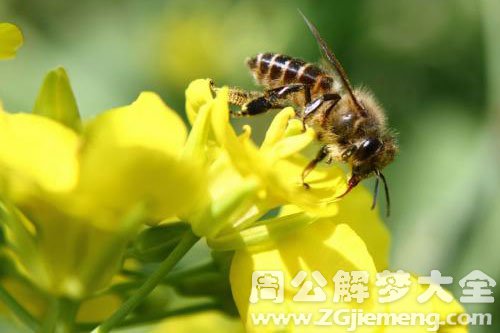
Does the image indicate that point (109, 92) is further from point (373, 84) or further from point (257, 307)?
point (257, 307)

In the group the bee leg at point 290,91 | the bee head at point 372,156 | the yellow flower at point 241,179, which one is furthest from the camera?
the bee leg at point 290,91

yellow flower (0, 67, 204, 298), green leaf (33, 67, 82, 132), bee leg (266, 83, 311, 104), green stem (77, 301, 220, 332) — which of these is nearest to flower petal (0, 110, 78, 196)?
yellow flower (0, 67, 204, 298)

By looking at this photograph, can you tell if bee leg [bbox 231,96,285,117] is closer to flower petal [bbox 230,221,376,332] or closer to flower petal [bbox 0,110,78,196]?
flower petal [bbox 230,221,376,332]

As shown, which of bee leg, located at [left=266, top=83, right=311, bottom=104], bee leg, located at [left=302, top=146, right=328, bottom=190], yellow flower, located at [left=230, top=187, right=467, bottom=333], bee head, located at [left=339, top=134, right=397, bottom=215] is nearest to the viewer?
yellow flower, located at [left=230, top=187, right=467, bottom=333]

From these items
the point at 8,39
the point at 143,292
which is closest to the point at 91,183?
the point at 143,292

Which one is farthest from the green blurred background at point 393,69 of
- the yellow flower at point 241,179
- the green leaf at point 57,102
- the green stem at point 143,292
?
the green leaf at point 57,102

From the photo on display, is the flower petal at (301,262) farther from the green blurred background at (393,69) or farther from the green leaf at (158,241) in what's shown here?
the green blurred background at (393,69)

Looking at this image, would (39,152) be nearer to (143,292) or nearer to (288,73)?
(143,292)
